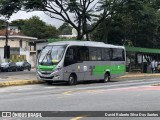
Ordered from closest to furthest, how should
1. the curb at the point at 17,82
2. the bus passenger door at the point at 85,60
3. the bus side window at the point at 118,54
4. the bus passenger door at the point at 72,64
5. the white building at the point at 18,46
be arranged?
the curb at the point at 17,82, the bus passenger door at the point at 72,64, the bus passenger door at the point at 85,60, the bus side window at the point at 118,54, the white building at the point at 18,46

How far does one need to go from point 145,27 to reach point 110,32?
16.3 feet

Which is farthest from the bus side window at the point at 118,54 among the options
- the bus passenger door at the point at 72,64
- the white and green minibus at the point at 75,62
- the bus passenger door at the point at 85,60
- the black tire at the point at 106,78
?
the bus passenger door at the point at 72,64

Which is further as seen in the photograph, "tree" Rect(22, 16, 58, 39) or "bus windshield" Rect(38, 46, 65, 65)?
"tree" Rect(22, 16, 58, 39)

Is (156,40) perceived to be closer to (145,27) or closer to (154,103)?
(145,27)

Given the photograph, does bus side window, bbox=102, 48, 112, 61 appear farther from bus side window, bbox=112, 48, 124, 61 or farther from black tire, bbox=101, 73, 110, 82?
black tire, bbox=101, 73, 110, 82

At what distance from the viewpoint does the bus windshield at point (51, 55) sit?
2714 centimetres

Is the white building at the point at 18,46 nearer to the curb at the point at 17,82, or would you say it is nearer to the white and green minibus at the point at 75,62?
the white and green minibus at the point at 75,62

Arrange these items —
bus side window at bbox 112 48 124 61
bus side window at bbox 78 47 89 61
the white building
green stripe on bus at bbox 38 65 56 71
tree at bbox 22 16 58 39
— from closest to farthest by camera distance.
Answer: green stripe on bus at bbox 38 65 56 71
bus side window at bbox 78 47 89 61
bus side window at bbox 112 48 124 61
the white building
tree at bbox 22 16 58 39

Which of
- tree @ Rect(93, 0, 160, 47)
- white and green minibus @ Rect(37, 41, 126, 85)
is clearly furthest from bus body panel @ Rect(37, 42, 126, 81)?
tree @ Rect(93, 0, 160, 47)

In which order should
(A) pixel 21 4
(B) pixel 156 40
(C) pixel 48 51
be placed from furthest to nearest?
(B) pixel 156 40, (A) pixel 21 4, (C) pixel 48 51

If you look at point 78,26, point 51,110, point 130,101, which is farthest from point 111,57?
point 51,110

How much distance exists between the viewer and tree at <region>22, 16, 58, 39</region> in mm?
101562

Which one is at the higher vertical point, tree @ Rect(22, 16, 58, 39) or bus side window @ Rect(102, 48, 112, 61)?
tree @ Rect(22, 16, 58, 39)

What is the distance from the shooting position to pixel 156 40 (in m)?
59.5
